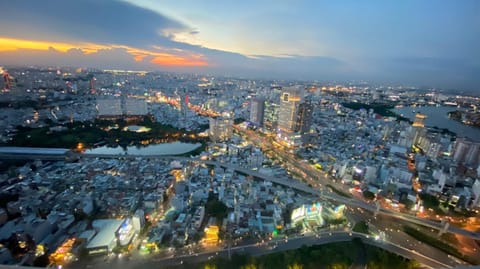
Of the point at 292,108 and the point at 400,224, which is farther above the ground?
the point at 292,108

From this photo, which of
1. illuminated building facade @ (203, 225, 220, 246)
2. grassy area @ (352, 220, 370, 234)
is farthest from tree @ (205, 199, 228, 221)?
grassy area @ (352, 220, 370, 234)

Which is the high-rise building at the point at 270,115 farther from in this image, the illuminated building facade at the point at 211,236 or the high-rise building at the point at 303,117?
the illuminated building facade at the point at 211,236

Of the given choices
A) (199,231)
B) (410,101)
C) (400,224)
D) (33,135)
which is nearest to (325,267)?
(199,231)

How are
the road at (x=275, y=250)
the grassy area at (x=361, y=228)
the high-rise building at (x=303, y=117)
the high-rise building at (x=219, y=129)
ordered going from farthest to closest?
the high-rise building at (x=303, y=117) < the high-rise building at (x=219, y=129) < the grassy area at (x=361, y=228) < the road at (x=275, y=250)

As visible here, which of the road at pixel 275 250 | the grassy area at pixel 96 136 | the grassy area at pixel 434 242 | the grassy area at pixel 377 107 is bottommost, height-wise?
the road at pixel 275 250

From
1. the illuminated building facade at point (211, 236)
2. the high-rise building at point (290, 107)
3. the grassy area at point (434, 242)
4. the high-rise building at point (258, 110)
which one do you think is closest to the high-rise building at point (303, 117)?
the high-rise building at point (290, 107)

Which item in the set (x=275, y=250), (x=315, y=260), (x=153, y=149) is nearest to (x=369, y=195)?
(x=315, y=260)

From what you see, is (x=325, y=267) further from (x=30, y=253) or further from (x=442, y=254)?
(x=30, y=253)
